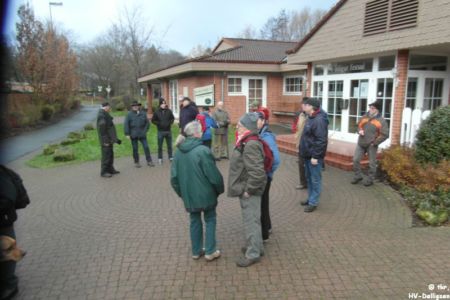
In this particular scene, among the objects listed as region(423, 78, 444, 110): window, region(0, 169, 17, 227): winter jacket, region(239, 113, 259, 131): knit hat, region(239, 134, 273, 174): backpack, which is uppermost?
region(423, 78, 444, 110): window

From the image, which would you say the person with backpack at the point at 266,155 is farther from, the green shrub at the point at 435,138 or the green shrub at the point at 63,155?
the green shrub at the point at 63,155

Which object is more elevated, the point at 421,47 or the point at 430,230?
the point at 421,47

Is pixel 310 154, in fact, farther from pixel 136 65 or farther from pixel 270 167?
pixel 136 65

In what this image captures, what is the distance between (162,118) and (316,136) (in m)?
5.16

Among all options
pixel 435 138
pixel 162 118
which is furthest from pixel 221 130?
pixel 435 138

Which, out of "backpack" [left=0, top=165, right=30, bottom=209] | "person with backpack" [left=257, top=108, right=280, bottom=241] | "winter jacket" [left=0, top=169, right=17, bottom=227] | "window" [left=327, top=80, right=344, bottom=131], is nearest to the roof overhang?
"window" [left=327, top=80, right=344, bottom=131]

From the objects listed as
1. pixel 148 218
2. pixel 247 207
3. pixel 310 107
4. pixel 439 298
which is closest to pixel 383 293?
pixel 439 298

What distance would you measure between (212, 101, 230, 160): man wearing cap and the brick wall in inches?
174

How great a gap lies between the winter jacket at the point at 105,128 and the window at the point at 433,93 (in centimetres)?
845

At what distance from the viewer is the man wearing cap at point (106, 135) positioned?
809cm

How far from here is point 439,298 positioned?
3.26 meters

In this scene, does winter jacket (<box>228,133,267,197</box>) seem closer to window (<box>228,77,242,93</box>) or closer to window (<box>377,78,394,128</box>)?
window (<box>377,78,394,128</box>)

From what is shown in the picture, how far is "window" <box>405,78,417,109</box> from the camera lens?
919cm

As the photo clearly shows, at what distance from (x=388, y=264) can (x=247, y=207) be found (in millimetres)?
1758
